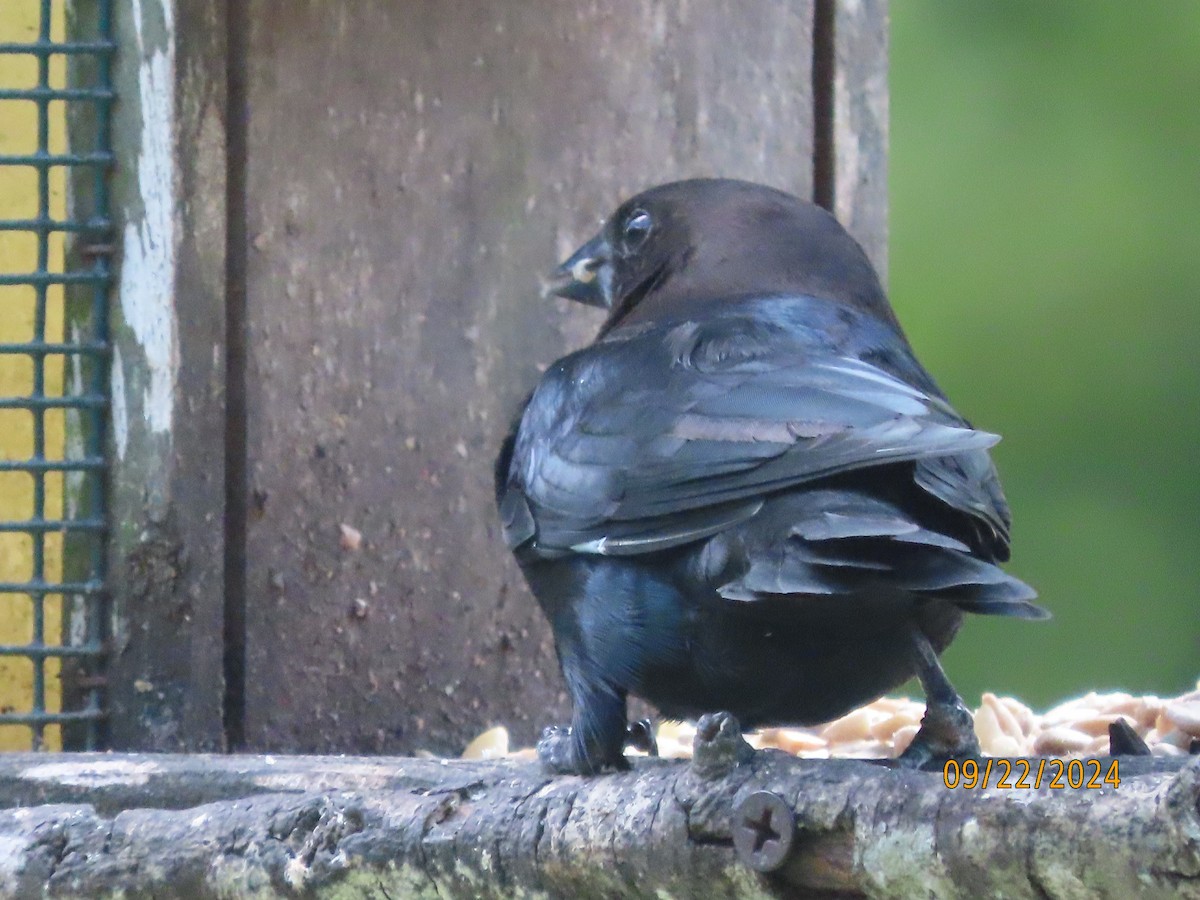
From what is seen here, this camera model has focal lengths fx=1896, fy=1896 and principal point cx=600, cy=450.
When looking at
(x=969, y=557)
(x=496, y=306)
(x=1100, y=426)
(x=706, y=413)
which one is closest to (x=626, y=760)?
(x=706, y=413)

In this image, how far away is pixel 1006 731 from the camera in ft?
11.6

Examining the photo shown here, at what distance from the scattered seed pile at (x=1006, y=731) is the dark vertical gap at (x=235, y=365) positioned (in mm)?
516

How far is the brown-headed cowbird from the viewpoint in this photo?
2.38 meters

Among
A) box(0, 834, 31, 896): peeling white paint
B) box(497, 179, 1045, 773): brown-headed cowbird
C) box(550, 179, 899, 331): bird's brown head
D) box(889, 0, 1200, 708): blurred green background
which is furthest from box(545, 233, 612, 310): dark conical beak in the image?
box(889, 0, 1200, 708): blurred green background

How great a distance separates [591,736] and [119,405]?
1294 millimetres

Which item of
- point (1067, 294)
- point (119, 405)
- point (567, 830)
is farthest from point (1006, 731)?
point (1067, 294)

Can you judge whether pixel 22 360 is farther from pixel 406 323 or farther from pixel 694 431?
pixel 694 431

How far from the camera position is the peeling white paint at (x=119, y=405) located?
12.0 ft

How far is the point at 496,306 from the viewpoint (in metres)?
3.96

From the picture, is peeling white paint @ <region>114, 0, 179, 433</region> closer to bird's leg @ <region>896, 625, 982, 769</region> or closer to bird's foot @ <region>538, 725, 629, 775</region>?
bird's foot @ <region>538, 725, 629, 775</region>

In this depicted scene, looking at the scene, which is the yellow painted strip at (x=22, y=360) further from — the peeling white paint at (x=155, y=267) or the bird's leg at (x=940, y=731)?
the bird's leg at (x=940, y=731)

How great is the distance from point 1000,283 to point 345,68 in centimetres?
470

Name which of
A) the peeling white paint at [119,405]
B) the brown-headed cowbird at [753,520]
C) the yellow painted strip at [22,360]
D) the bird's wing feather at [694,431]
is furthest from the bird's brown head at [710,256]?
the yellow painted strip at [22,360]

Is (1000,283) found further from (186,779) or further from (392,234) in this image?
(186,779)
